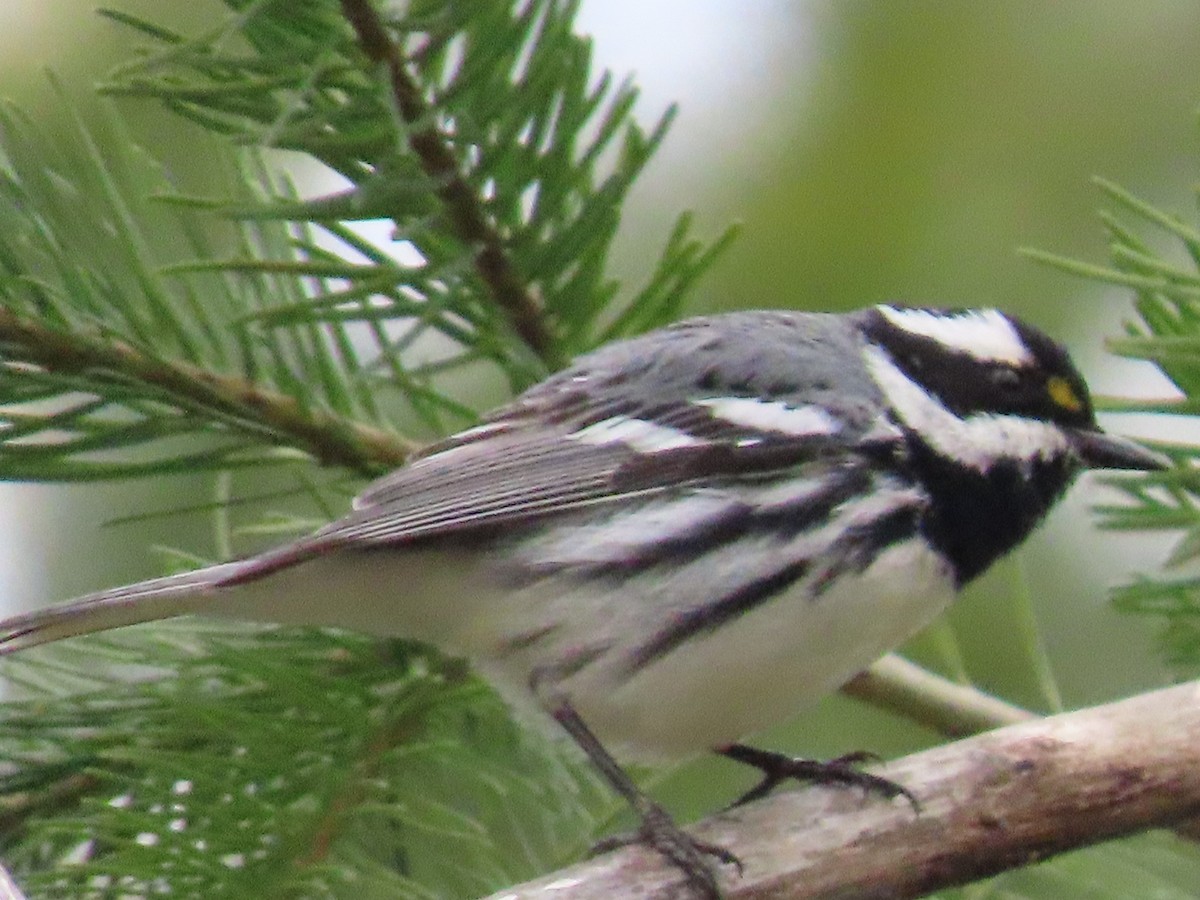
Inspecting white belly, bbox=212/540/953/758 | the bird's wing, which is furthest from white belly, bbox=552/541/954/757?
the bird's wing

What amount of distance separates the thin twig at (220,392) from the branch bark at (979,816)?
15.6 inches

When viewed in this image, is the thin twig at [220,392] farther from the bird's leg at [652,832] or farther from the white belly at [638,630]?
the bird's leg at [652,832]

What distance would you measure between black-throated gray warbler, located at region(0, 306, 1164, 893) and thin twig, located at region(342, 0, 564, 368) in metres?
0.07

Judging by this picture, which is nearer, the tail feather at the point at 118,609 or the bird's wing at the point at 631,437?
the tail feather at the point at 118,609

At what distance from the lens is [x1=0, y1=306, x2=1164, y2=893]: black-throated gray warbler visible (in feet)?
4.87

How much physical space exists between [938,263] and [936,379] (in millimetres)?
520

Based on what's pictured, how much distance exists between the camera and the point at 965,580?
5.20 feet

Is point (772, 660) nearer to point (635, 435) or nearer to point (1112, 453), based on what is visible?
point (635, 435)

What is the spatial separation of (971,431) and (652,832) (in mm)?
552

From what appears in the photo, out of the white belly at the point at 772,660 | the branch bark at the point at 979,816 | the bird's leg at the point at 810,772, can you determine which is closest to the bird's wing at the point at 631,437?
the white belly at the point at 772,660

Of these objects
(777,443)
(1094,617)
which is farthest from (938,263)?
(777,443)

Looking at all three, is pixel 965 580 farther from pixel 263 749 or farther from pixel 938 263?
pixel 938 263

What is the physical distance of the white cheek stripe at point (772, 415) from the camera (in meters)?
1.62

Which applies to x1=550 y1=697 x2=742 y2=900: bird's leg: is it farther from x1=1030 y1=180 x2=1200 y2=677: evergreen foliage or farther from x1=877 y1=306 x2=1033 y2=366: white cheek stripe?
x1=877 y1=306 x2=1033 y2=366: white cheek stripe
